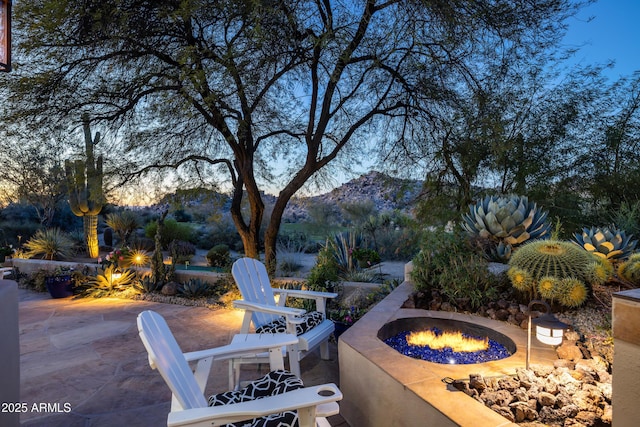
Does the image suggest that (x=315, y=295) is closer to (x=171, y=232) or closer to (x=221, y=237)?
(x=171, y=232)

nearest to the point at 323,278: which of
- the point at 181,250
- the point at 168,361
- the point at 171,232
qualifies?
the point at 168,361

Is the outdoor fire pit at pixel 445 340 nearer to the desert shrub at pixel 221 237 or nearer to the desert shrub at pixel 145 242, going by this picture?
the desert shrub at pixel 221 237

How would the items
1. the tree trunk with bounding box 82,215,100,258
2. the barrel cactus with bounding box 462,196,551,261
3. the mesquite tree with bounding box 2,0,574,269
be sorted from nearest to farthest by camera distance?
the barrel cactus with bounding box 462,196,551,261
the mesquite tree with bounding box 2,0,574,269
the tree trunk with bounding box 82,215,100,258

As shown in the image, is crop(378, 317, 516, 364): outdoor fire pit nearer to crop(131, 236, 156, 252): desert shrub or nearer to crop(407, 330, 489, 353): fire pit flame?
crop(407, 330, 489, 353): fire pit flame

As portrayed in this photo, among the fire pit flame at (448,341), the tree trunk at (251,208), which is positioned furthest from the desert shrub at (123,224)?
the fire pit flame at (448,341)

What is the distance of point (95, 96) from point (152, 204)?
1955 millimetres

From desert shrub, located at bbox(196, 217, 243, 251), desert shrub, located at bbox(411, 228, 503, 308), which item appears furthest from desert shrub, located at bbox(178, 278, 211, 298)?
desert shrub, located at bbox(196, 217, 243, 251)

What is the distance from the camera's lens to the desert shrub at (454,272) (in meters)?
3.69

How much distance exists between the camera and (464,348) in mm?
3029

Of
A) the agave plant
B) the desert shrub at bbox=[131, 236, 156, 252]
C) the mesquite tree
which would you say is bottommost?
the desert shrub at bbox=[131, 236, 156, 252]

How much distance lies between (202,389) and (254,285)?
1.74 m

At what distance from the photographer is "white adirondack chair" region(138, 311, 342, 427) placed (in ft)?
4.75

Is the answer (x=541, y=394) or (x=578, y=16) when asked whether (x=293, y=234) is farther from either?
(x=541, y=394)

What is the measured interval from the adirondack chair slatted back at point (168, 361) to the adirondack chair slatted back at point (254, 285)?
4.95 feet
